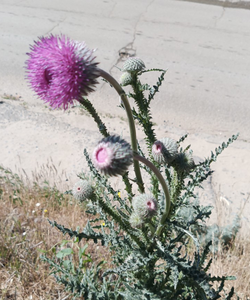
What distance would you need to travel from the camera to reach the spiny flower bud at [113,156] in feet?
4.71

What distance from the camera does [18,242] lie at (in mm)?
3090

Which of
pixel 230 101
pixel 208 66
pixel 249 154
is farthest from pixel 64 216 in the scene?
pixel 208 66

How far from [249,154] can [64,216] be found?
2.84 meters

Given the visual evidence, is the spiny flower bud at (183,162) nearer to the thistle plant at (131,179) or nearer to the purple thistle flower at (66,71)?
the thistle plant at (131,179)

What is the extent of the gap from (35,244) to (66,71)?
2.17 m

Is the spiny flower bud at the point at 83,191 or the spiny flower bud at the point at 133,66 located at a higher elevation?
the spiny flower bud at the point at 133,66

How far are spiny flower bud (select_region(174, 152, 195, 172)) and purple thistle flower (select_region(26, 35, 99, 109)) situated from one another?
64 centimetres

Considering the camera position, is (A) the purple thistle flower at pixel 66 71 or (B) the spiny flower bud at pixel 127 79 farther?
(B) the spiny flower bud at pixel 127 79

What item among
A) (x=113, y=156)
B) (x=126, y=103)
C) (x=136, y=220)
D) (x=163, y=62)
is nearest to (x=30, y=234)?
(x=136, y=220)

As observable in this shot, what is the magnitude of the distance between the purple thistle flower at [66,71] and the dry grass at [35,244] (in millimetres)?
1804

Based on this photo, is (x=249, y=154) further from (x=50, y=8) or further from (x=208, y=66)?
(x=50, y=8)

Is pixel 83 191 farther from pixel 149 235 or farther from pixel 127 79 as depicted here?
pixel 127 79

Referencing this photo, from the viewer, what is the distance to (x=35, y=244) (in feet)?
10.2

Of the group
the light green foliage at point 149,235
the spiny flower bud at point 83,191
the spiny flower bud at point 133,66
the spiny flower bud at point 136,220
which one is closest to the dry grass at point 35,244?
the light green foliage at point 149,235
